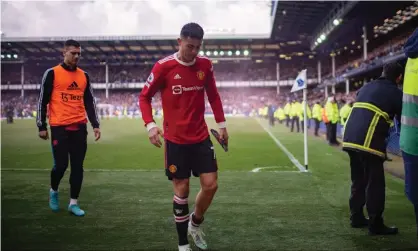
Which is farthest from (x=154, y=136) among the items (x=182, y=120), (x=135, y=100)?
(x=135, y=100)

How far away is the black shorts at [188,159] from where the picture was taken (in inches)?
148

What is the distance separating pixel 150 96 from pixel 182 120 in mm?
382

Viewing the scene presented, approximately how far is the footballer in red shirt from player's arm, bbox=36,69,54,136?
73.8 inches

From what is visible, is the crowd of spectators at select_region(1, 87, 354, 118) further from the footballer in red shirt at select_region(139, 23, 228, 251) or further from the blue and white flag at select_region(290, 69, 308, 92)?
the footballer in red shirt at select_region(139, 23, 228, 251)

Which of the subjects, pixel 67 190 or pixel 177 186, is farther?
pixel 67 190

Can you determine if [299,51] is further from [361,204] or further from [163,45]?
[361,204]

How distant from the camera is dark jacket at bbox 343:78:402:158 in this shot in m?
4.25

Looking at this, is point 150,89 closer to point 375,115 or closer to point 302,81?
point 375,115

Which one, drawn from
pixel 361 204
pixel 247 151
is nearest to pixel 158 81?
pixel 361 204

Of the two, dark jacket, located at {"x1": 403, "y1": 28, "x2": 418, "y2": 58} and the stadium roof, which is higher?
the stadium roof

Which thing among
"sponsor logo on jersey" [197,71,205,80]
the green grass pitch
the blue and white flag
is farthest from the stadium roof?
"sponsor logo on jersey" [197,71,205,80]

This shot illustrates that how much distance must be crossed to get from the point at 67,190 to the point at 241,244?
393cm

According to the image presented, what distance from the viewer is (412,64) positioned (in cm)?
296

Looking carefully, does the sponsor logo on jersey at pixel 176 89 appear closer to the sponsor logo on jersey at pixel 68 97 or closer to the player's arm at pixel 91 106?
the sponsor logo on jersey at pixel 68 97
